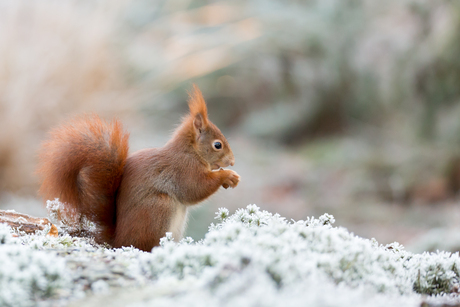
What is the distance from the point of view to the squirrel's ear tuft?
1813 mm

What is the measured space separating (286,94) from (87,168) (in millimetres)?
4515

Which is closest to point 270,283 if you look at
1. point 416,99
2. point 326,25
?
point 416,99

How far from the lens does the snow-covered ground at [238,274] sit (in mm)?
759

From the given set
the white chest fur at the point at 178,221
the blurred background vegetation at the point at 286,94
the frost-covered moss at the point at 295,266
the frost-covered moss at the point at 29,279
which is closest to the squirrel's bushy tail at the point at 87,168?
the white chest fur at the point at 178,221

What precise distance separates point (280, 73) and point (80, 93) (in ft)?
8.75

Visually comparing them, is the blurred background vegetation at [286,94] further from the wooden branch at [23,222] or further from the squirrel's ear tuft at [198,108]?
the wooden branch at [23,222]

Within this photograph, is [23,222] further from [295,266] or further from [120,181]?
[295,266]

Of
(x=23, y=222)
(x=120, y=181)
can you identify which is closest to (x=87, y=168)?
(x=120, y=181)

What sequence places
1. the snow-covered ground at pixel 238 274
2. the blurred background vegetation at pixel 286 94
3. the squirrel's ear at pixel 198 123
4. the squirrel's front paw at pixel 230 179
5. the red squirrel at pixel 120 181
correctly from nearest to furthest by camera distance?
1. the snow-covered ground at pixel 238 274
2. the red squirrel at pixel 120 181
3. the squirrel's front paw at pixel 230 179
4. the squirrel's ear at pixel 198 123
5. the blurred background vegetation at pixel 286 94

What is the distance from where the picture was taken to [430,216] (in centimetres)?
341

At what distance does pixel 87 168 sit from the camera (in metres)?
1.52

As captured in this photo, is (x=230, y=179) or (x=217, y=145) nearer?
(x=230, y=179)

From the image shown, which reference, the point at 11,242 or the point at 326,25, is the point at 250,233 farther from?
the point at 326,25

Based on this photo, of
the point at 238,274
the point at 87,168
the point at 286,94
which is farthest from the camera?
the point at 286,94
